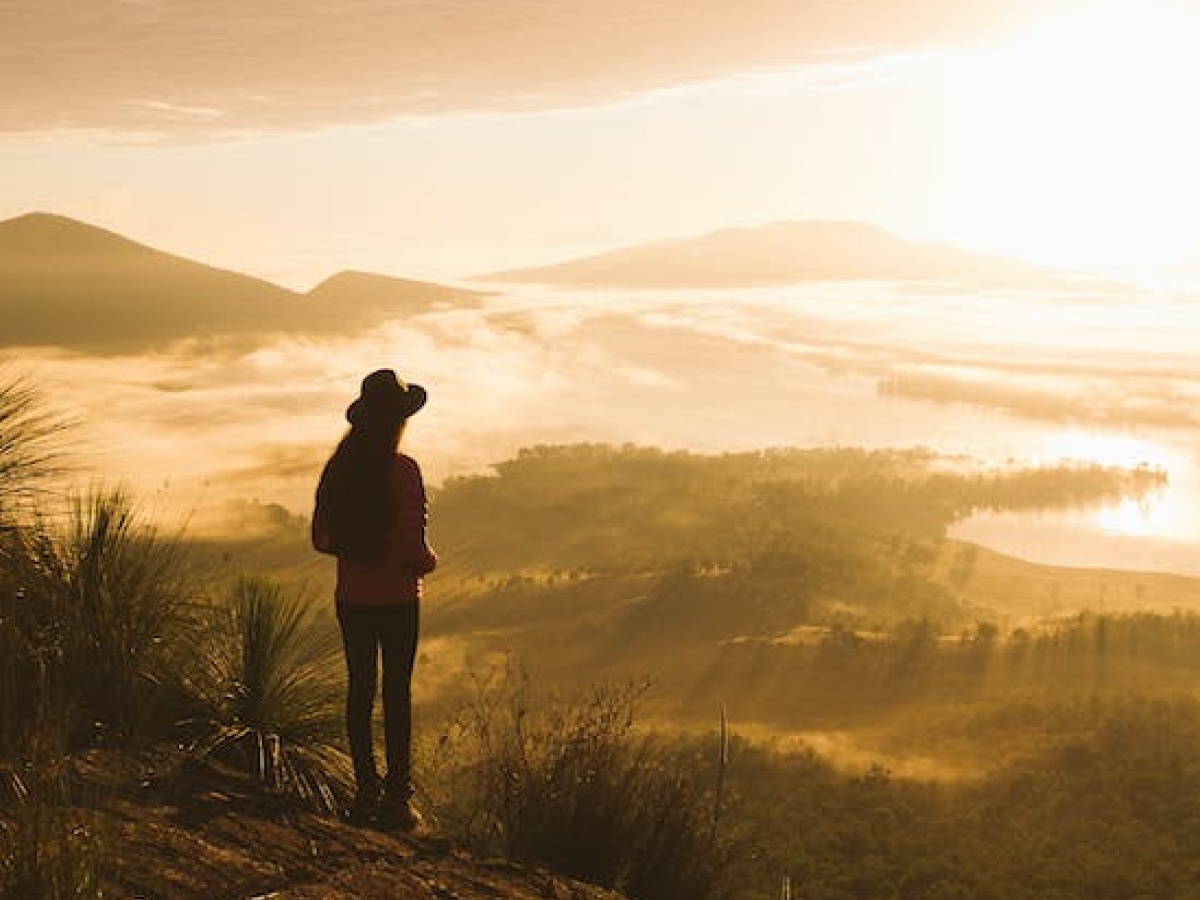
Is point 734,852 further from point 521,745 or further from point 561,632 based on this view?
point 561,632

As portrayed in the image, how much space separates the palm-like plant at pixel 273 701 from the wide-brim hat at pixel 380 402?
93 cm

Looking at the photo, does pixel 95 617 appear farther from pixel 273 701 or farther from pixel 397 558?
pixel 397 558

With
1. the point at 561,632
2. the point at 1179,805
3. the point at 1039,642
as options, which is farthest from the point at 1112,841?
the point at 561,632

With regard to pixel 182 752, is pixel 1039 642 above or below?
below

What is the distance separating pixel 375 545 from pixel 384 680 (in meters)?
0.69

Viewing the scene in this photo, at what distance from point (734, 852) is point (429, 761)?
1541 mm

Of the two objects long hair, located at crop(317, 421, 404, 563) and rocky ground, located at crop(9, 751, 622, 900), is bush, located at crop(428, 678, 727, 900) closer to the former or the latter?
rocky ground, located at crop(9, 751, 622, 900)

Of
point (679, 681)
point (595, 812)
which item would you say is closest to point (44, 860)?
point (595, 812)

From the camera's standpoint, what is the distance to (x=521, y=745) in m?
5.50

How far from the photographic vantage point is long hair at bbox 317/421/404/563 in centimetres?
515

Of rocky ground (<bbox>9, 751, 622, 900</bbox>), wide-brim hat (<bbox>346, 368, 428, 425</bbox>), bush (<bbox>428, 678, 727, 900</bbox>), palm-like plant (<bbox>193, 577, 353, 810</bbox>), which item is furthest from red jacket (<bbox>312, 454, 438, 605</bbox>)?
rocky ground (<bbox>9, 751, 622, 900</bbox>)

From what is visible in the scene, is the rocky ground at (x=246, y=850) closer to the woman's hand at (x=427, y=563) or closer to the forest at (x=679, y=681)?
the forest at (x=679, y=681)

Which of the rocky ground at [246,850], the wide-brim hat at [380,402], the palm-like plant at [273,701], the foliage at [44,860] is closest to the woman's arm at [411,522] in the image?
the wide-brim hat at [380,402]

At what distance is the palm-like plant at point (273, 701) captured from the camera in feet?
17.8
